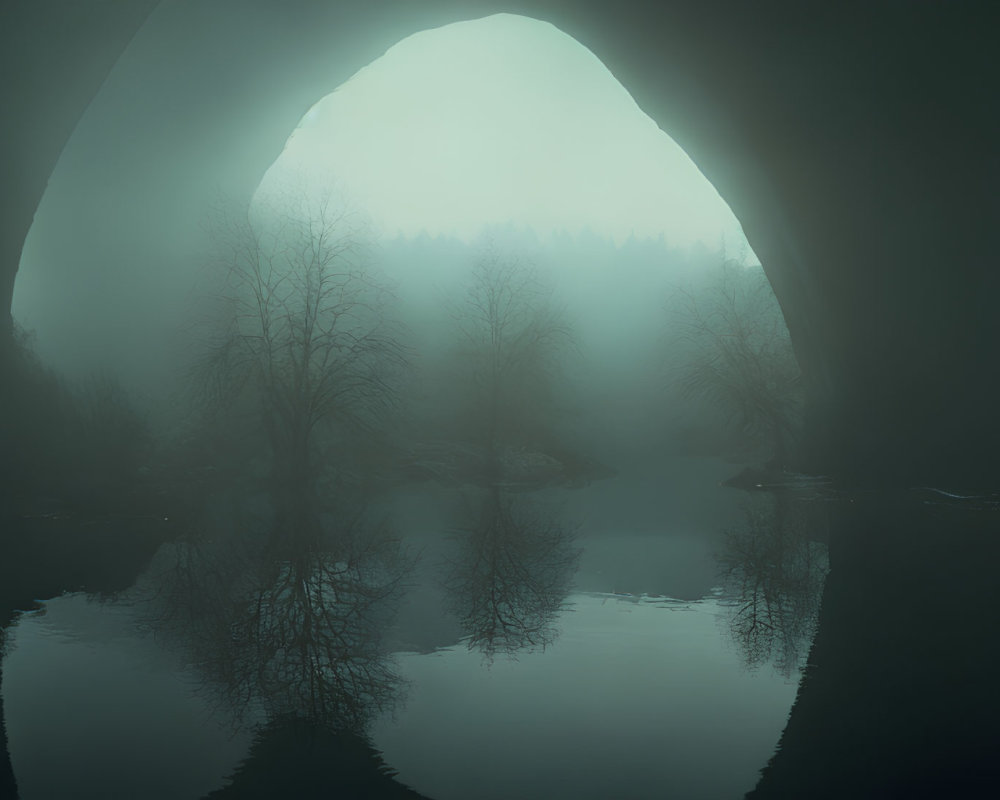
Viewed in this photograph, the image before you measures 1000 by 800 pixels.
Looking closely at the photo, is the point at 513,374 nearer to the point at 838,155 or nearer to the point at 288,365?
the point at 288,365

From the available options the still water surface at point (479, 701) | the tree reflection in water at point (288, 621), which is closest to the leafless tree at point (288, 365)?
the tree reflection in water at point (288, 621)

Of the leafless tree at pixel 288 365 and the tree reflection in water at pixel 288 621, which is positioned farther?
the leafless tree at pixel 288 365

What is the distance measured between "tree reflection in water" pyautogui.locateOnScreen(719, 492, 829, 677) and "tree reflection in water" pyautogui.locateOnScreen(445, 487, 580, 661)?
1172mm

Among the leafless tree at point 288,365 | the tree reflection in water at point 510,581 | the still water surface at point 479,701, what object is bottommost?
the still water surface at point 479,701

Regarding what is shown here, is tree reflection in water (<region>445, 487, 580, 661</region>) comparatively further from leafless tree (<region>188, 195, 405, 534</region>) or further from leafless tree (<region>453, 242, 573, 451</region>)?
leafless tree (<region>453, 242, 573, 451</region>)

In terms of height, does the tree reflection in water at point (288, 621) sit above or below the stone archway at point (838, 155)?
below

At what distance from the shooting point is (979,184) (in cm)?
985

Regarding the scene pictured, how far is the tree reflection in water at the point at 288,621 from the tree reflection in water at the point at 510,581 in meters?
0.54

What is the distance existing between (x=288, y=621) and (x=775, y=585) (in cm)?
342

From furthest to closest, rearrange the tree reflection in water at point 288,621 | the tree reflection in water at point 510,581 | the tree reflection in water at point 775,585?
the tree reflection in water at point 510,581 → the tree reflection in water at point 775,585 → the tree reflection in water at point 288,621

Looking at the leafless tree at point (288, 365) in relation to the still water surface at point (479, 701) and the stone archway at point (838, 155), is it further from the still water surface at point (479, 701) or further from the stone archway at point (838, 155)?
the still water surface at point (479, 701)

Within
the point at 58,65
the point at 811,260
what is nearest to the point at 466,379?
the point at 811,260

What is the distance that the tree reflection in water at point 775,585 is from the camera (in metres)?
4.24

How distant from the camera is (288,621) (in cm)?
483
